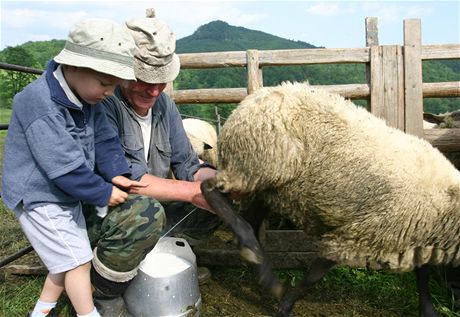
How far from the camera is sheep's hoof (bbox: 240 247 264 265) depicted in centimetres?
278

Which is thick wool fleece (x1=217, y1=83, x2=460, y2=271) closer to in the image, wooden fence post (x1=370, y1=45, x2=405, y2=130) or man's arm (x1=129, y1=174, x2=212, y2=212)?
man's arm (x1=129, y1=174, x2=212, y2=212)

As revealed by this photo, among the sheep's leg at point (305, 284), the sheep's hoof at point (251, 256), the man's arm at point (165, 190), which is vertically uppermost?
the man's arm at point (165, 190)

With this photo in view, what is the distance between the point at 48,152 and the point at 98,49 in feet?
1.72

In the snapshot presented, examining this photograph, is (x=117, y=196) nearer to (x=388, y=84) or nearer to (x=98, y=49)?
(x=98, y=49)

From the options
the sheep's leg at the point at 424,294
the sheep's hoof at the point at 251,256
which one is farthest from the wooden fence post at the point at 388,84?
the sheep's hoof at the point at 251,256

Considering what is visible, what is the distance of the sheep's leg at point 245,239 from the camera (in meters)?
2.78

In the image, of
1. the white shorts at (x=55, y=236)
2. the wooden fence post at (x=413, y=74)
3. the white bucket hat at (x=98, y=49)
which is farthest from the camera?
the wooden fence post at (x=413, y=74)

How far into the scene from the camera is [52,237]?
90.9 inches

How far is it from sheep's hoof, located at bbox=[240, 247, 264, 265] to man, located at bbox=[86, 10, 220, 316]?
13.4 inches

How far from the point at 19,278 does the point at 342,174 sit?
2378 millimetres

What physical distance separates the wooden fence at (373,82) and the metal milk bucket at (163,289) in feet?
3.01

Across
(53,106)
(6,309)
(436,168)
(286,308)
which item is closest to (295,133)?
(436,168)

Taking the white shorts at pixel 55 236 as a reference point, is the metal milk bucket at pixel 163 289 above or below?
below

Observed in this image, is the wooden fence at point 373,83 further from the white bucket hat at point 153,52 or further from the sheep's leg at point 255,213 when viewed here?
the white bucket hat at point 153,52
